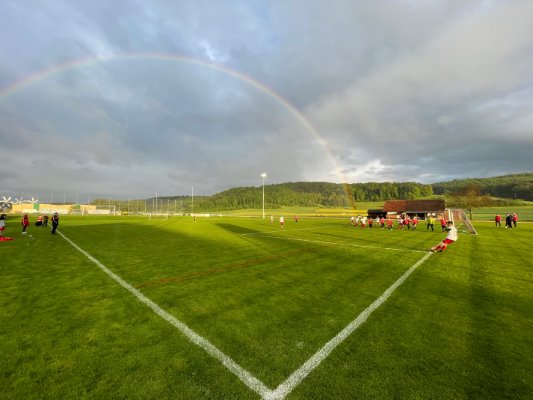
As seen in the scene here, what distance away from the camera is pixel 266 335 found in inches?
181

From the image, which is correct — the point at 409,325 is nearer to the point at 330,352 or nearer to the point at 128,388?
the point at 330,352

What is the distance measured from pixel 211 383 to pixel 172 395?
48 cm

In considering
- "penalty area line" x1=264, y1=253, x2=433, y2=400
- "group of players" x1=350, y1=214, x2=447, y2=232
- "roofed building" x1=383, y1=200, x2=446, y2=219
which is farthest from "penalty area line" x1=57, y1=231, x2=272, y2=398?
"roofed building" x1=383, y1=200, x2=446, y2=219

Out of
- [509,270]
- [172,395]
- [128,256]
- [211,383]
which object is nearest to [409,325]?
[211,383]

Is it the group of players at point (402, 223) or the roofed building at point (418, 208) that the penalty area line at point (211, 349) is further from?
the roofed building at point (418, 208)

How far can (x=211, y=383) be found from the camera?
3354 millimetres

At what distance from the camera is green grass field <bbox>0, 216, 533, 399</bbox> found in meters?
3.30

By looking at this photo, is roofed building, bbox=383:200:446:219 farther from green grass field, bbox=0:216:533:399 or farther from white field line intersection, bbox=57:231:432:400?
white field line intersection, bbox=57:231:432:400

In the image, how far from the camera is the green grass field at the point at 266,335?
330cm

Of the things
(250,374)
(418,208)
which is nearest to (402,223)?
(250,374)

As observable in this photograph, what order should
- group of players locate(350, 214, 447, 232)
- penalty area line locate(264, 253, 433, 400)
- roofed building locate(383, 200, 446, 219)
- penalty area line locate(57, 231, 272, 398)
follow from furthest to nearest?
roofed building locate(383, 200, 446, 219), group of players locate(350, 214, 447, 232), penalty area line locate(57, 231, 272, 398), penalty area line locate(264, 253, 433, 400)

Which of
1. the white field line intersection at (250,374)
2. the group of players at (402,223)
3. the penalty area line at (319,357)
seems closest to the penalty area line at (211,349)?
the white field line intersection at (250,374)

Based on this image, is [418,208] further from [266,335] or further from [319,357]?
[319,357]

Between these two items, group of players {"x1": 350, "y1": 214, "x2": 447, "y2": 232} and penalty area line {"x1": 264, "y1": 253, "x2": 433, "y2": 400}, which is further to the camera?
group of players {"x1": 350, "y1": 214, "x2": 447, "y2": 232}
